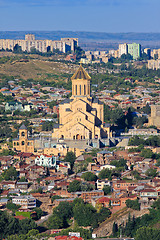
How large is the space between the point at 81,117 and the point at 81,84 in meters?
2.50

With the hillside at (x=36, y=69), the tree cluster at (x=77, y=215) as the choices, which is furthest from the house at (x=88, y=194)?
the hillside at (x=36, y=69)

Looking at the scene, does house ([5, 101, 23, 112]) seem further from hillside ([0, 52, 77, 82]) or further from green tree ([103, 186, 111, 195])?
green tree ([103, 186, 111, 195])

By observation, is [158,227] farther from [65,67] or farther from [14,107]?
[65,67]

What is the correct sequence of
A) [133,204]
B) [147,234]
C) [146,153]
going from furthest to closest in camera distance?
[146,153], [133,204], [147,234]

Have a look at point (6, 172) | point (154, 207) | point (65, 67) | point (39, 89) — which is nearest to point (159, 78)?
point (65, 67)

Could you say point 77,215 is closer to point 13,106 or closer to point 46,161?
point 46,161

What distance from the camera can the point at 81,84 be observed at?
42094 mm

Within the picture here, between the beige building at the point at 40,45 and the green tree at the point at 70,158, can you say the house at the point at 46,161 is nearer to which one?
the green tree at the point at 70,158

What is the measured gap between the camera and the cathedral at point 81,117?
1590 inches

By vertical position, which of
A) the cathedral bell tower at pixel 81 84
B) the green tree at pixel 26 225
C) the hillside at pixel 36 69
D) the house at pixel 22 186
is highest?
the cathedral bell tower at pixel 81 84

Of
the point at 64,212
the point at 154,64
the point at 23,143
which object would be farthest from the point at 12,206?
the point at 154,64

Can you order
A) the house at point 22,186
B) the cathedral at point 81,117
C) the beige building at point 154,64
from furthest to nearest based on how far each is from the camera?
the beige building at point 154,64, the cathedral at point 81,117, the house at point 22,186

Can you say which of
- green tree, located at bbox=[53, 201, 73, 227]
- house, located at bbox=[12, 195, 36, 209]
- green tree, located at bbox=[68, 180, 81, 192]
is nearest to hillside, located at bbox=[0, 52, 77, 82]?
green tree, located at bbox=[68, 180, 81, 192]

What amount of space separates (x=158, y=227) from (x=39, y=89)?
132 feet
